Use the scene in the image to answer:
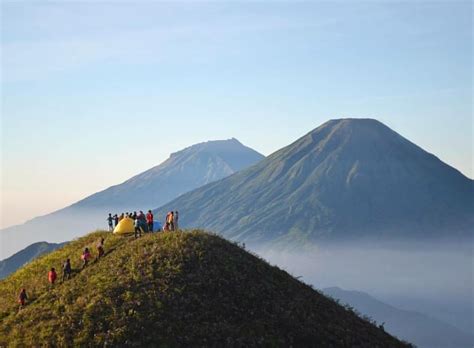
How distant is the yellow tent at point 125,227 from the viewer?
6138 centimetres

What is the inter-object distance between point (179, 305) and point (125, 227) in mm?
19093

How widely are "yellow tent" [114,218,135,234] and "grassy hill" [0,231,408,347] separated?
215 inches

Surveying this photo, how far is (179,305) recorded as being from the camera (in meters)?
44.0

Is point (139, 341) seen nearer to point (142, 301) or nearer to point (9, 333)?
point (142, 301)

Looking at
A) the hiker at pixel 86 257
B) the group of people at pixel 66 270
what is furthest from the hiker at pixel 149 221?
the hiker at pixel 86 257

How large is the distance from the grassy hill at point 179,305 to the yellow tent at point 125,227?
5.45m

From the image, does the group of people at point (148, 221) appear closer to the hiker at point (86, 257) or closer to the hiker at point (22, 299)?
the hiker at point (86, 257)

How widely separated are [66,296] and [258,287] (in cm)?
1405

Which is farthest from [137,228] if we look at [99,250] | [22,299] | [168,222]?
[22,299]

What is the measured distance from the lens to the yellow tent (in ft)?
201

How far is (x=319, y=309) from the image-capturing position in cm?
4953

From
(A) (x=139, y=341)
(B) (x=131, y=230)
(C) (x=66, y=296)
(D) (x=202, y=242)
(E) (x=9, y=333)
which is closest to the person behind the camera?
(A) (x=139, y=341)

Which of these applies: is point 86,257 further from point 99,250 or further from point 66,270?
point 66,270

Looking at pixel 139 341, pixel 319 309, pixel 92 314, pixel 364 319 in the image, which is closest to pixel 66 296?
pixel 92 314
